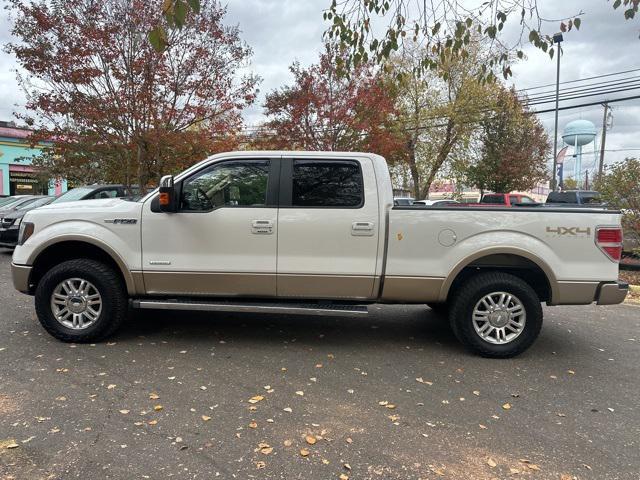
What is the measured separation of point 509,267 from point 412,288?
1.02 meters

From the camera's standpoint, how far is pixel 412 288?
15.6 feet

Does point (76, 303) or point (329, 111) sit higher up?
point (329, 111)

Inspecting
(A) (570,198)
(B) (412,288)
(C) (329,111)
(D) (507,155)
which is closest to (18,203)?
(C) (329,111)

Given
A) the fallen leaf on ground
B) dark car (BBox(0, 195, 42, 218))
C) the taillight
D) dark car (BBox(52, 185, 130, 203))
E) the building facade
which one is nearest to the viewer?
the fallen leaf on ground

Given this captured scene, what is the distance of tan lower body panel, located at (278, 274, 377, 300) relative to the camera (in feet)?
15.6

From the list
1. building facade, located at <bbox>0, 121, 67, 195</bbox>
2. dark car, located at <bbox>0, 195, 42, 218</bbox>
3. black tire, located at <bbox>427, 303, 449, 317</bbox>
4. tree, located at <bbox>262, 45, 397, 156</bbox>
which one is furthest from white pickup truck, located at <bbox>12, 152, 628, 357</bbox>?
building facade, located at <bbox>0, 121, 67, 195</bbox>

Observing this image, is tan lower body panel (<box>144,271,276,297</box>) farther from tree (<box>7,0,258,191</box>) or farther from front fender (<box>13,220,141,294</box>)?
tree (<box>7,0,258,191</box>)

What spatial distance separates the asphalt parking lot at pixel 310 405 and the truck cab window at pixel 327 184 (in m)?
1.54

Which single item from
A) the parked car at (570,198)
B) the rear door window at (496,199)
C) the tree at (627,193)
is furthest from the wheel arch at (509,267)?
the rear door window at (496,199)

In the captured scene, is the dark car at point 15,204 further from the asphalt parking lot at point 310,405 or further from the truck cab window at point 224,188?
the truck cab window at point 224,188

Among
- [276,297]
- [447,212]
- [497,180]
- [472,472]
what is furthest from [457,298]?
[497,180]

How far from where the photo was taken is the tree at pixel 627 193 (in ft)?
32.1

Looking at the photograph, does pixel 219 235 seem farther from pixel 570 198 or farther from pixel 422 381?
pixel 570 198

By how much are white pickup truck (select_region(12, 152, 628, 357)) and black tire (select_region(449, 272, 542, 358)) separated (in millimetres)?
12
